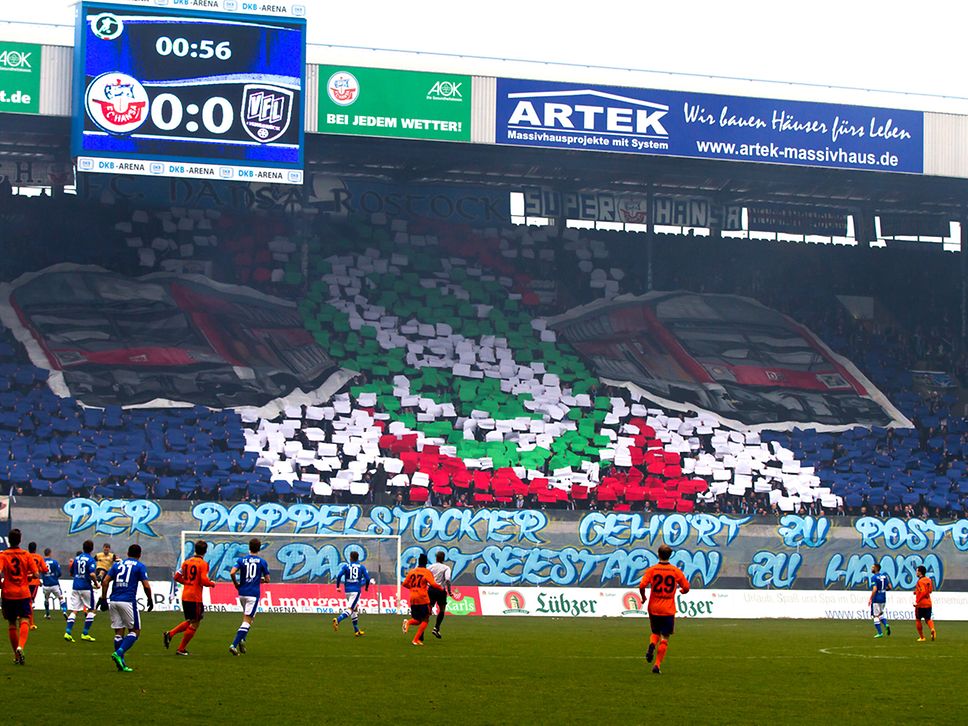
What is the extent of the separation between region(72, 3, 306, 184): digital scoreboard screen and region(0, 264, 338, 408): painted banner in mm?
8271

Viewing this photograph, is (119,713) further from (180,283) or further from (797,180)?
(797,180)

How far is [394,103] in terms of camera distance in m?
53.2

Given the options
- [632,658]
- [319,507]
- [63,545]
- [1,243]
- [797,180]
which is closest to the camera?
[632,658]

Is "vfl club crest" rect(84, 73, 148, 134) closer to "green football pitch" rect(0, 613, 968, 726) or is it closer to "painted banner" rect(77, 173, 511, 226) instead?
"painted banner" rect(77, 173, 511, 226)

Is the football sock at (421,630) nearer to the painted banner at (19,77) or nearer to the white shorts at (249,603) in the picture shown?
the white shorts at (249,603)

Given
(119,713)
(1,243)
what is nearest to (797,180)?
(1,243)

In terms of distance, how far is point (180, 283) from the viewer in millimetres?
59750

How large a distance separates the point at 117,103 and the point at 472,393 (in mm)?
16800

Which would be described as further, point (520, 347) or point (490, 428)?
point (520, 347)

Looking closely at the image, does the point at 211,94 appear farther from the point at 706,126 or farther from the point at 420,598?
the point at 420,598

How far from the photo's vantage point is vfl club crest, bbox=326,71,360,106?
172 feet

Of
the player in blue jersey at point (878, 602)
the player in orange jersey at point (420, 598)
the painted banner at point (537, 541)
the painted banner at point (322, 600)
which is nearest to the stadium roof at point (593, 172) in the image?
the painted banner at point (537, 541)

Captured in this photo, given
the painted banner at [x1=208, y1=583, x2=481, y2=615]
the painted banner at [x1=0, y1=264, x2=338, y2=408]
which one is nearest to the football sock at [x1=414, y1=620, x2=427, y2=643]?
the painted banner at [x1=208, y1=583, x2=481, y2=615]

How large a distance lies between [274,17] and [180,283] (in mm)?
13270
